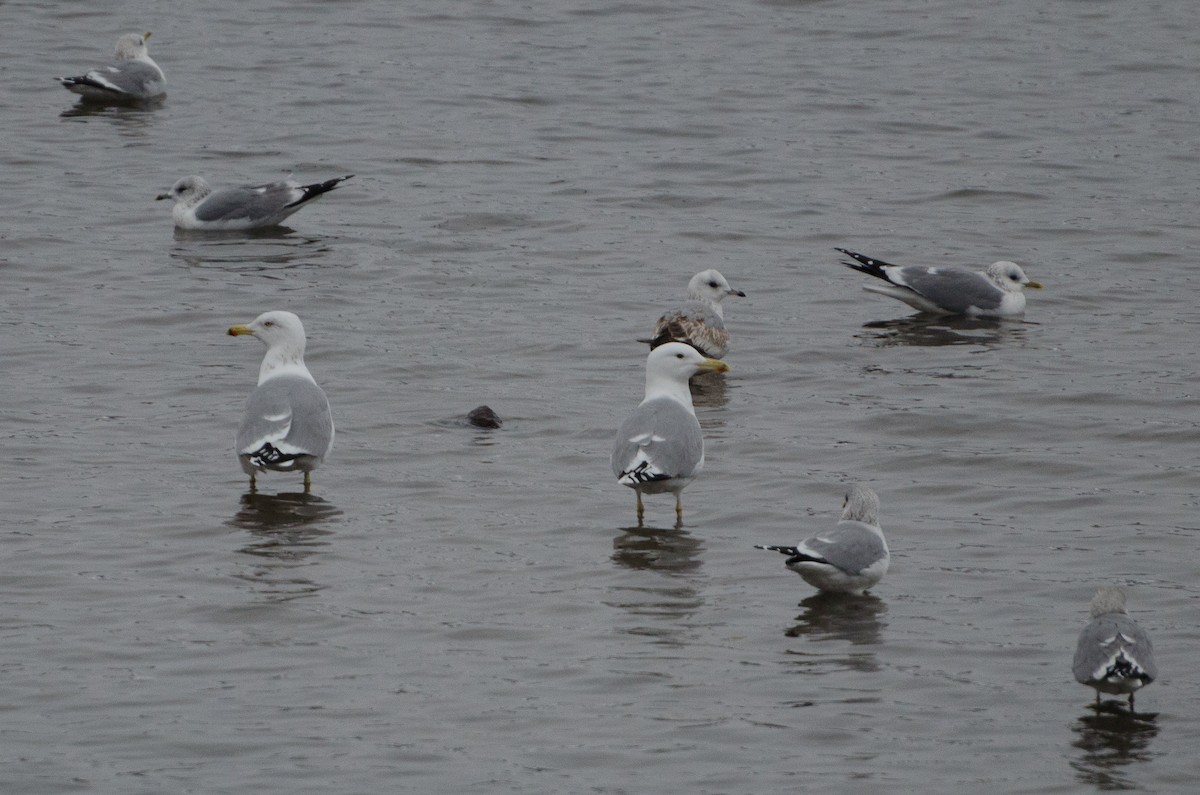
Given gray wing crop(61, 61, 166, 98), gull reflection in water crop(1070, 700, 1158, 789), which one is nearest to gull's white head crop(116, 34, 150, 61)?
gray wing crop(61, 61, 166, 98)

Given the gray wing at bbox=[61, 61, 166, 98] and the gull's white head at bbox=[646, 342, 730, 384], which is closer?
the gull's white head at bbox=[646, 342, 730, 384]

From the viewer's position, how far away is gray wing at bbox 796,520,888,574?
8.09 m

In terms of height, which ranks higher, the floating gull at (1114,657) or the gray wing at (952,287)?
the gray wing at (952,287)

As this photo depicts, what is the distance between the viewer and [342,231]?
16422 mm

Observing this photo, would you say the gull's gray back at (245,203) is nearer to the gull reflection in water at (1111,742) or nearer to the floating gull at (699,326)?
the floating gull at (699,326)

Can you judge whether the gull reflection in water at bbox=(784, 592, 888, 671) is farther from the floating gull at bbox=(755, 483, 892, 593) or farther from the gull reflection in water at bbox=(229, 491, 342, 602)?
the gull reflection in water at bbox=(229, 491, 342, 602)

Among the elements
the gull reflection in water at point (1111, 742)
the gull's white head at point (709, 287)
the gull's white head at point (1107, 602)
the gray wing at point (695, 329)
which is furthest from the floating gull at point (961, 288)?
the gull reflection in water at point (1111, 742)

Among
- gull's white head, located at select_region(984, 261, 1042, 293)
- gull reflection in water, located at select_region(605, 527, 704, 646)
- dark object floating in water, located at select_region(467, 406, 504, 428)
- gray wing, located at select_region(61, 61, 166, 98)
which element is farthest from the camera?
gray wing, located at select_region(61, 61, 166, 98)

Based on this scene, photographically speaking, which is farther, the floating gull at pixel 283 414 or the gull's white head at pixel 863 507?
the floating gull at pixel 283 414

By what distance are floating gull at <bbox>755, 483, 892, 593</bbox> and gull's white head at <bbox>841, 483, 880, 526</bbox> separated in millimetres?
58

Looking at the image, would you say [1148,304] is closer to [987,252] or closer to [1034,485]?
[987,252]

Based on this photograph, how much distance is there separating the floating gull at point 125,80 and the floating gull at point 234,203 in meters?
4.87

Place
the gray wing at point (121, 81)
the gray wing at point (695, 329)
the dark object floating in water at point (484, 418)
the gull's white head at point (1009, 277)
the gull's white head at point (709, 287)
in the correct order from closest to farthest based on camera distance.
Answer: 1. the dark object floating in water at point (484, 418)
2. the gray wing at point (695, 329)
3. the gull's white head at point (709, 287)
4. the gull's white head at point (1009, 277)
5. the gray wing at point (121, 81)

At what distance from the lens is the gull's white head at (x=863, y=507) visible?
27.7 feet
